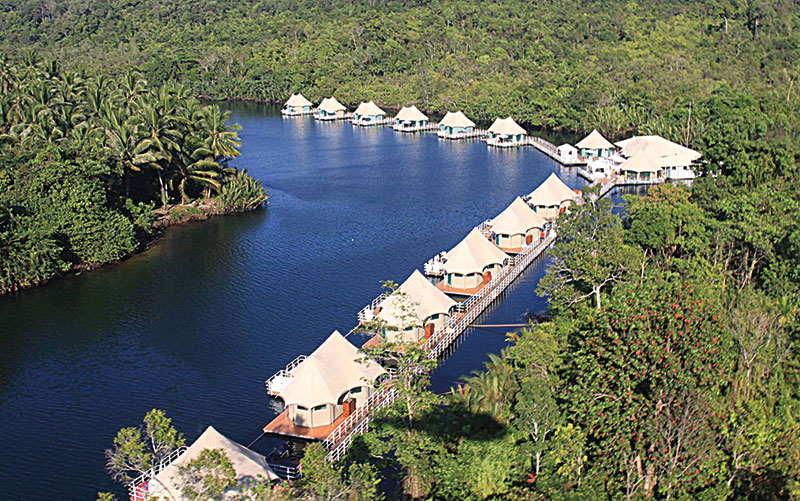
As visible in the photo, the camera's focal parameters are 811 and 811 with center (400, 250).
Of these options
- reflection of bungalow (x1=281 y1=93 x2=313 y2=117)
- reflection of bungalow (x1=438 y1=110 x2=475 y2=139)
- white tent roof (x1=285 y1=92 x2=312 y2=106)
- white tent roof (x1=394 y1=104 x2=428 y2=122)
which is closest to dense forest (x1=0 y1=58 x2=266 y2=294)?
reflection of bungalow (x1=438 y1=110 x2=475 y2=139)

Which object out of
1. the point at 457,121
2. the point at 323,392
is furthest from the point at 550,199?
the point at 457,121

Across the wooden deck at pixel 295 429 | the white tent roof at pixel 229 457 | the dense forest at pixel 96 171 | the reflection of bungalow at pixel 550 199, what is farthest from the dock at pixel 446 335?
the dense forest at pixel 96 171

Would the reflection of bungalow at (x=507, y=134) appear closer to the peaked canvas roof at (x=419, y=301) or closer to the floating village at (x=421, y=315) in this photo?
the floating village at (x=421, y=315)

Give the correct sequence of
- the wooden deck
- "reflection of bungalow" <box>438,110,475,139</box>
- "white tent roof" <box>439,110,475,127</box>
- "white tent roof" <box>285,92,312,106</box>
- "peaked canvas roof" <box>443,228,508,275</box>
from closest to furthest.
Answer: the wooden deck, "peaked canvas roof" <box>443,228,508,275</box>, "white tent roof" <box>439,110,475,127</box>, "reflection of bungalow" <box>438,110,475,139</box>, "white tent roof" <box>285,92,312,106</box>

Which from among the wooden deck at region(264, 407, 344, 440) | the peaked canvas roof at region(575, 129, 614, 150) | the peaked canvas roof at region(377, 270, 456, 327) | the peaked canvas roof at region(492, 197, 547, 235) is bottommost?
the wooden deck at region(264, 407, 344, 440)

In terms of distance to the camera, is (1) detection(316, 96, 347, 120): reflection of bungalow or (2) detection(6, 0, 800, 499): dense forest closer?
(2) detection(6, 0, 800, 499): dense forest

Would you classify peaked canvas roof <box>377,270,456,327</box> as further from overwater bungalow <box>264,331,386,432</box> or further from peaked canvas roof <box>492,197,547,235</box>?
peaked canvas roof <box>492,197,547,235</box>

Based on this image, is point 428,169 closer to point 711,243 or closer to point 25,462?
point 711,243
